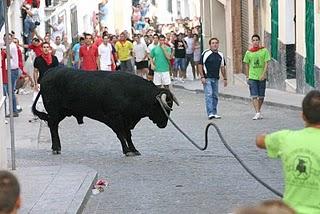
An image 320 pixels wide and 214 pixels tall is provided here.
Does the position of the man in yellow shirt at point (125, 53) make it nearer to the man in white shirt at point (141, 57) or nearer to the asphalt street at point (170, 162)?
the man in white shirt at point (141, 57)

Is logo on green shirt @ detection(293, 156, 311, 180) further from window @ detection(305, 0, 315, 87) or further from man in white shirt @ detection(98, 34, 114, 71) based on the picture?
man in white shirt @ detection(98, 34, 114, 71)

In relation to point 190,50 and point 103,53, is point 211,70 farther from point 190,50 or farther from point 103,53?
point 190,50

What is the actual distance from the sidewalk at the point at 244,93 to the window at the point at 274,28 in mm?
1142

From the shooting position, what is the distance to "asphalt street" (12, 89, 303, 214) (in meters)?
12.1

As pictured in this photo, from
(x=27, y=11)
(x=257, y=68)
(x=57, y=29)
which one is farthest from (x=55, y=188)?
(x=57, y=29)

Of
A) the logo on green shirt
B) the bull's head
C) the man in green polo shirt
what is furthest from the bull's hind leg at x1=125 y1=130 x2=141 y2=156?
the logo on green shirt

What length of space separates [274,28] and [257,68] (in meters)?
9.44

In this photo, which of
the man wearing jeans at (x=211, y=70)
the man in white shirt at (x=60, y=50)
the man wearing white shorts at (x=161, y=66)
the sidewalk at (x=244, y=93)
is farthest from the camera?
the man in white shirt at (x=60, y=50)

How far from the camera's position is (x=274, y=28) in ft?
97.3

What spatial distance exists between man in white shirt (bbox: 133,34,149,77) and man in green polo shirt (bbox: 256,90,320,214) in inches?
983

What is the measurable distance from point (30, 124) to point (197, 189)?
28.4 feet

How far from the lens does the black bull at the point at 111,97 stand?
15.2m

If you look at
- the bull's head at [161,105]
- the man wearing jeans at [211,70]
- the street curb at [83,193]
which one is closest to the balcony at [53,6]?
the man wearing jeans at [211,70]

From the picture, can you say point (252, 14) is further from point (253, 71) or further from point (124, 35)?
point (253, 71)
